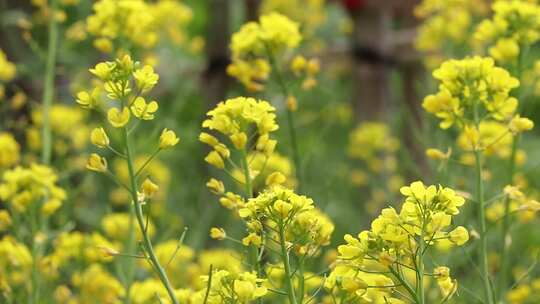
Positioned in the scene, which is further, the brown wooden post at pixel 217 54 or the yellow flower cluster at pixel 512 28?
the brown wooden post at pixel 217 54

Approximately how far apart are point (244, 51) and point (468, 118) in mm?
653

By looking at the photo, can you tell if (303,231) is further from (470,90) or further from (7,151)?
(7,151)

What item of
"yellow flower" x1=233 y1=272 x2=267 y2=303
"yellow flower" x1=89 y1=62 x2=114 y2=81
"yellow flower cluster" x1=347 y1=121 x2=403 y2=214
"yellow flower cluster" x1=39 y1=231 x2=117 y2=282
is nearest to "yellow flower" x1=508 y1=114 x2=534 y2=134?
"yellow flower" x1=233 y1=272 x2=267 y2=303

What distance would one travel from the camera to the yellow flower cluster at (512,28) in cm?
246

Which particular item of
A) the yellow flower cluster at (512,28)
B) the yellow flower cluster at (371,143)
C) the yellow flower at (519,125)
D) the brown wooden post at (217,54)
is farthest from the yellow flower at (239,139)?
the brown wooden post at (217,54)

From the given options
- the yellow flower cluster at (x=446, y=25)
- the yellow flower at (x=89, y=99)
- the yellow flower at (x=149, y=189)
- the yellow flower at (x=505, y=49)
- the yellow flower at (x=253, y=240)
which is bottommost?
the yellow flower at (x=253, y=240)

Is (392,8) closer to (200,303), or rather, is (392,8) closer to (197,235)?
(197,235)

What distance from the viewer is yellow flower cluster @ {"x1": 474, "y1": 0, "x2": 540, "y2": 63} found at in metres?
2.46

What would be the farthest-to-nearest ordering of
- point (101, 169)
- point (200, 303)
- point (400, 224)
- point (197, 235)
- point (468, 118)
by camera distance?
point (197, 235)
point (468, 118)
point (101, 169)
point (200, 303)
point (400, 224)

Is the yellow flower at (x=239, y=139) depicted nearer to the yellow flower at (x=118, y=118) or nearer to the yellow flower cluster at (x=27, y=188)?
→ the yellow flower at (x=118, y=118)

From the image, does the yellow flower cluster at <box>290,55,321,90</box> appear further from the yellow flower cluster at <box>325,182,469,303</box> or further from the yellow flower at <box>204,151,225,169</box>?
the yellow flower cluster at <box>325,182,469,303</box>

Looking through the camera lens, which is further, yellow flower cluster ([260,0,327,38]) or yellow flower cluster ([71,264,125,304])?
yellow flower cluster ([260,0,327,38])

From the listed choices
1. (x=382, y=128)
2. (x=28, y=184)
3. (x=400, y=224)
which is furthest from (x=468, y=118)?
(x=382, y=128)

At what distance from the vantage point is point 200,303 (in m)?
1.71
